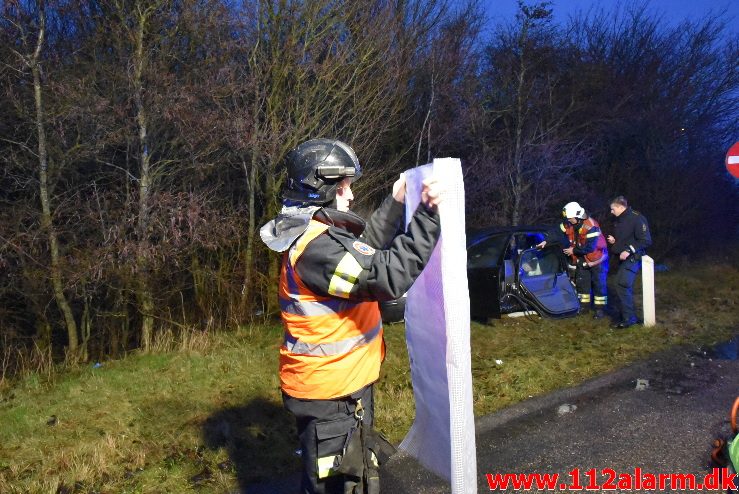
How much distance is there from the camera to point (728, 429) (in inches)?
192

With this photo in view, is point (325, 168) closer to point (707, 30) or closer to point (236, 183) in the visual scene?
point (236, 183)

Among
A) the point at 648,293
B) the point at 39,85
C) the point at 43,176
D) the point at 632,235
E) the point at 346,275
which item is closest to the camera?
the point at 346,275

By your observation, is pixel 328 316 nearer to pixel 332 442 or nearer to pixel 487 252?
pixel 332 442

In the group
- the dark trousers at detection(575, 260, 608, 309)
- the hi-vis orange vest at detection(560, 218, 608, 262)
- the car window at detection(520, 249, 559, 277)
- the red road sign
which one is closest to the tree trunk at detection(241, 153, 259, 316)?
the car window at detection(520, 249, 559, 277)

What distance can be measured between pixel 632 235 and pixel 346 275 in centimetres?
739

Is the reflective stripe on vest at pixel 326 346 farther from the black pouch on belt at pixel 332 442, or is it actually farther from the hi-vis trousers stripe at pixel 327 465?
the hi-vis trousers stripe at pixel 327 465

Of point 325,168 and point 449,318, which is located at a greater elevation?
point 325,168

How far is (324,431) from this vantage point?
269 cm

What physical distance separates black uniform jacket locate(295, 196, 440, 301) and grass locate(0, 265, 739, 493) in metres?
2.31

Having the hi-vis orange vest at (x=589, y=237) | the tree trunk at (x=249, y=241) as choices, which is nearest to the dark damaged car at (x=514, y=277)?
the hi-vis orange vest at (x=589, y=237)

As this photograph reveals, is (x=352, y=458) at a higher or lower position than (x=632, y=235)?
lower

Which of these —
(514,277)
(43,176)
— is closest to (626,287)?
(514,277)

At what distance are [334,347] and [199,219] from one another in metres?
5.01

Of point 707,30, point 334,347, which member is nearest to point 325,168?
point 334,347
